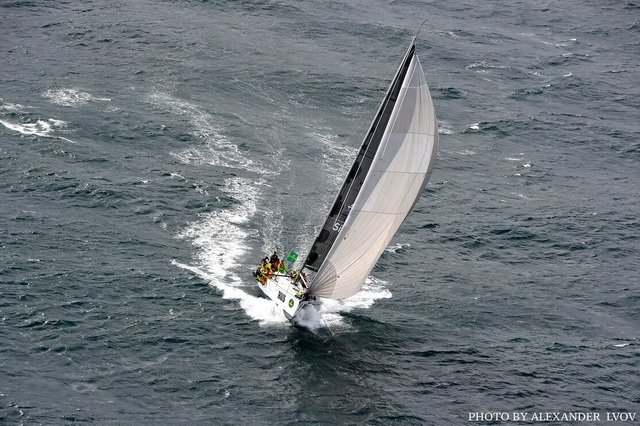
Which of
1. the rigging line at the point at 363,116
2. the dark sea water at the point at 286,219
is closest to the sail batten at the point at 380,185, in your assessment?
the dark sea water at the point at 286,219

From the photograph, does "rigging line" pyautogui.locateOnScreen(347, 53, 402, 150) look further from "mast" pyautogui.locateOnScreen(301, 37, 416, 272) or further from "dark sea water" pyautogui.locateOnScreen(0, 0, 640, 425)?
"mast" pyautogui.locateOnScreen(301, 37, 416, 272)

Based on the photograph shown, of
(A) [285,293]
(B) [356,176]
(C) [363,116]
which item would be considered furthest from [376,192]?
(C) [363,116]

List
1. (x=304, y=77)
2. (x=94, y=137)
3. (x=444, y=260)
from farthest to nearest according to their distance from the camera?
(x=304, y=77), (x=94, y=137), (x=444, y=260)

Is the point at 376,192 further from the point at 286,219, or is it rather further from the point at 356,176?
the point at 286,219

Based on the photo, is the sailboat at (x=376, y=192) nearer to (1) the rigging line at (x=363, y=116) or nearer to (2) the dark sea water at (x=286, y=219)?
(2) the dark sea water at (x=286, y=219)

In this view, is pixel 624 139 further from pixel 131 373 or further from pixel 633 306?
pixel 131 373

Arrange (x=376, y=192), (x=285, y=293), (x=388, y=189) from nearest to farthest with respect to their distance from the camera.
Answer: (x=388, y=189)
(x=376, y=192)
(x=285, y=293)

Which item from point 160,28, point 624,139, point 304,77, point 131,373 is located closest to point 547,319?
point 131,373

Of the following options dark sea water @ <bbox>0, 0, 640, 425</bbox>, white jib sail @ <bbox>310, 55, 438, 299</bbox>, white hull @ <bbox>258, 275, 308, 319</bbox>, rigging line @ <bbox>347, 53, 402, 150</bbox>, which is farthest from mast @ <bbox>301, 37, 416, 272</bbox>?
rigging line @ <bbox>347, 53, 402, 150</bbox>
